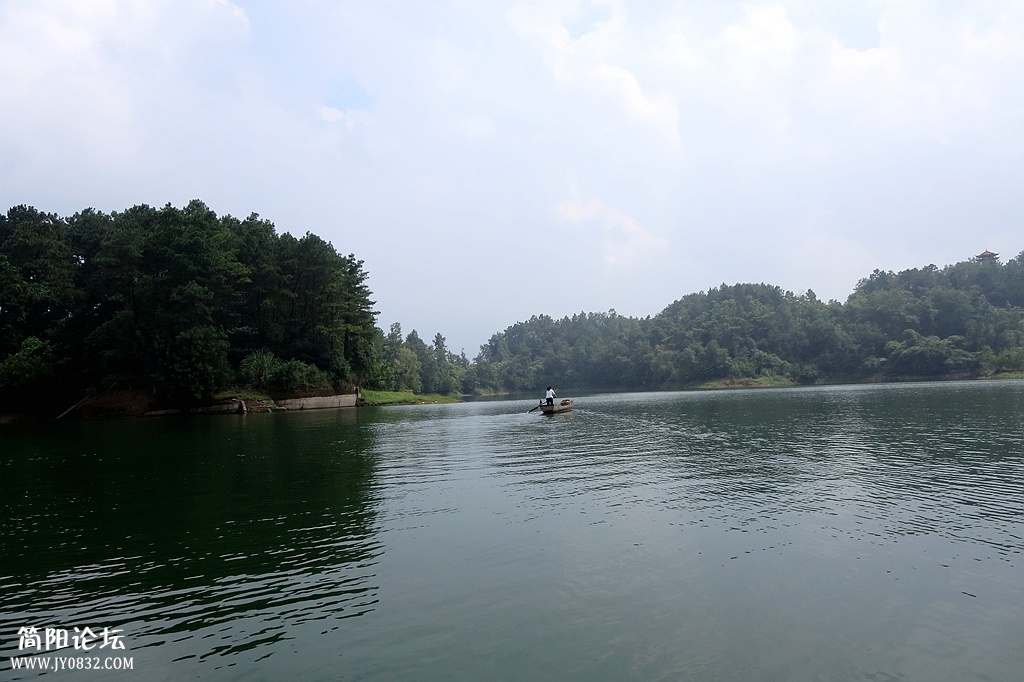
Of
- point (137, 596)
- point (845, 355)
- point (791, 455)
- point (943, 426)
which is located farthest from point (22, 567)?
point (845, 355)

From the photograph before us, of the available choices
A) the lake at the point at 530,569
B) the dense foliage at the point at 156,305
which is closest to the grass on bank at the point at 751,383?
the dense foliage at the point at 156,305

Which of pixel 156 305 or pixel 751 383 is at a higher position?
pixel 156 305

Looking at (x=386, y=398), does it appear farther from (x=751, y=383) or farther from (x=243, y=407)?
(x=751, y=383)

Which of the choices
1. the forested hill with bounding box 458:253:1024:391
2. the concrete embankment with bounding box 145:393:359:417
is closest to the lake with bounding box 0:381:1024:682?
the concrete embankment with bounding box 145:393:359:417

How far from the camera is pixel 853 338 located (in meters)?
144

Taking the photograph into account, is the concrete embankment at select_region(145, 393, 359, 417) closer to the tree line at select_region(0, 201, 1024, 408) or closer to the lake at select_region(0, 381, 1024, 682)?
the tree line at select_region(0, 201, 1024, 408)

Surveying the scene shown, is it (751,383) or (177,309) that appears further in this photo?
(751,383)

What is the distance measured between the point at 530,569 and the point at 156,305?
6563 centimetres

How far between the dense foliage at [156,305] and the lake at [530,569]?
41.7 metres

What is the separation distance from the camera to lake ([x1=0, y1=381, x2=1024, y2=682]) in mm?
8062

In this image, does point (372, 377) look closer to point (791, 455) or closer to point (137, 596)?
point (791, 455)

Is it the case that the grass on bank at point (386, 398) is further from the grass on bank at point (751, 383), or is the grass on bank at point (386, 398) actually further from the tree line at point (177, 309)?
the grass on bank at point (751, 383)

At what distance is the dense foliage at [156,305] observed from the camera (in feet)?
203

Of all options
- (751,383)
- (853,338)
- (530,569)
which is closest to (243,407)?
(530,569)
